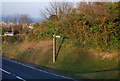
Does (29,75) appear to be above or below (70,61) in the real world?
above

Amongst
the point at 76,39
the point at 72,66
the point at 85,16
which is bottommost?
the point at 72,66

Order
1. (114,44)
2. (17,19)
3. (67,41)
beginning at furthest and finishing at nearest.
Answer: (17,19), (67,41), (114,44)

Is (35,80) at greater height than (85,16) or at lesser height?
lesser

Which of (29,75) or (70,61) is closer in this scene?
(29,75)

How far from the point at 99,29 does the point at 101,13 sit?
48.7 inches

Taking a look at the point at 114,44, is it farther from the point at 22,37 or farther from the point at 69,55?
the point at 22,37

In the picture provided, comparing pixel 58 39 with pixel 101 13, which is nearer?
pixel 101 13

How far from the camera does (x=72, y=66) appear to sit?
60.1 feet

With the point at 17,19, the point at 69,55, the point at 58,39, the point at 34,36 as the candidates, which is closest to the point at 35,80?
the point at 69,55

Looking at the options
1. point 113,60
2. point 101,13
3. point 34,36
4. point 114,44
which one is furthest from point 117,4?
point 34,36

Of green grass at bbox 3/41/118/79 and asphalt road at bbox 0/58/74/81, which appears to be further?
green grass at bbox 3/41/118/79

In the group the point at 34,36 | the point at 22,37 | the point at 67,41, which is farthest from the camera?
the point at 22,37

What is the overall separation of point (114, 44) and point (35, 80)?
309 inches

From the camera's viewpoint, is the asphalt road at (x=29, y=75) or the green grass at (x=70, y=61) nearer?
the asphalt road at (x=29, y=75)
